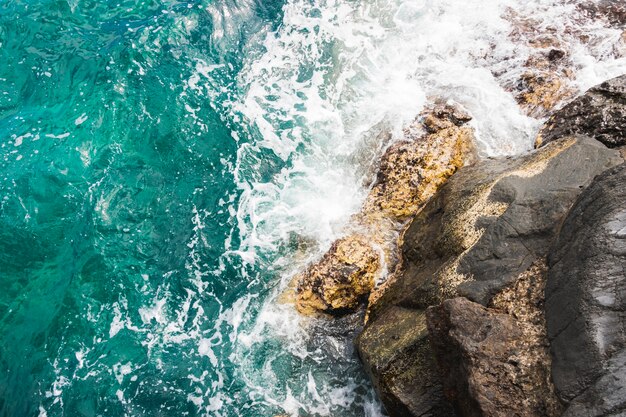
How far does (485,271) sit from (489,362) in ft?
4.30

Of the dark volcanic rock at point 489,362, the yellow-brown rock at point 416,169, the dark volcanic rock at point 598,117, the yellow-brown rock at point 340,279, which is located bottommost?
the yellow-brown rock at point 340,279

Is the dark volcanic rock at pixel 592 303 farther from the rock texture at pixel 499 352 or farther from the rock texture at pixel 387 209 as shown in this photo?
the rock texture at pixel 387 209

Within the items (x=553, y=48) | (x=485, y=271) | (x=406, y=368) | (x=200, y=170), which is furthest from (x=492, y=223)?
(x=200, y=170)

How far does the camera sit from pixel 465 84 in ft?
33.6

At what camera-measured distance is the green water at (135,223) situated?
7.70 metres

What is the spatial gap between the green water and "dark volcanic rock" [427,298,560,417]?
7.43 feet

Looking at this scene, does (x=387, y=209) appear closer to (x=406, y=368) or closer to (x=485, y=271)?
(x=485, y=271)

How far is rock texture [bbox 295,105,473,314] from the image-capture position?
25.5ft

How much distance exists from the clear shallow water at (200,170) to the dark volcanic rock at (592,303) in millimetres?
3264

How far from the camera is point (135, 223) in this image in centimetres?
945

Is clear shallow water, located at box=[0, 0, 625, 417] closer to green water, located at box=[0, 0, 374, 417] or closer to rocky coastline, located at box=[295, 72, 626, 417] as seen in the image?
green water, located at box=[0, 0, 374, 417]

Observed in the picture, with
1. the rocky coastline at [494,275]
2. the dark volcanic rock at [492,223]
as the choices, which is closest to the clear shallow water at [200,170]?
the rocky coastline at [494,275]

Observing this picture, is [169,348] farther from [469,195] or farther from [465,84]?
[465,84]

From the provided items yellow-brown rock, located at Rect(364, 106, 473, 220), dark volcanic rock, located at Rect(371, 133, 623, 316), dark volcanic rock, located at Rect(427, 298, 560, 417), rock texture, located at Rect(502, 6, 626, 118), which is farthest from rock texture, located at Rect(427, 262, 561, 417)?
rock texture, located at Rect(502, 6, 626, 118)
